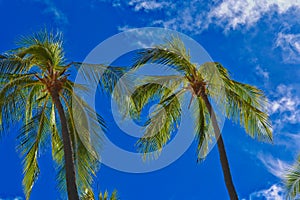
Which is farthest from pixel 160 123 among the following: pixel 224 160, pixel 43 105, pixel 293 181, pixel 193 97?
pixel 293 181

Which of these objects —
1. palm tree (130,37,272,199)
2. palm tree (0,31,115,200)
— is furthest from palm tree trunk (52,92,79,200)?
palm tree (130,37,272,199)

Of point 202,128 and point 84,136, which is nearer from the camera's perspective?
point 84,136

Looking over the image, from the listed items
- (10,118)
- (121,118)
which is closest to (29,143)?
(10,118)

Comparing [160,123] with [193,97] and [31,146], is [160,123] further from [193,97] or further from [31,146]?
[31,146]

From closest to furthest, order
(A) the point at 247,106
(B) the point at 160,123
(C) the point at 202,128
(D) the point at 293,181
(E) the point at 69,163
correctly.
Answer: (E) the point at 69,163 < (A) the point at 247,106 < (B) the point at 160,123 < (C) the point at 202,128 < (D) the point at 293,181

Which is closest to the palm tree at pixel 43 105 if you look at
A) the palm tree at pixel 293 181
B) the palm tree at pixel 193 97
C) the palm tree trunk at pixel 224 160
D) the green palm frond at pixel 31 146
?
the green palm frond at pixel 31 146

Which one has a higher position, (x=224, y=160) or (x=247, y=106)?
(x=247, y=106)

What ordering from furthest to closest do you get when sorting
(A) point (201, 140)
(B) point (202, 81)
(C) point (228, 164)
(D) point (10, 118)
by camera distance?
(A) point (201, 140), (B) point (202, 81), (C) point (228, 164), (D) point (10, 118)

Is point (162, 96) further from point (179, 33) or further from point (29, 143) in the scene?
point (29, 143)

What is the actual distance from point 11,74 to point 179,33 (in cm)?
488

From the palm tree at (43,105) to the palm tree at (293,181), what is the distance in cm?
747

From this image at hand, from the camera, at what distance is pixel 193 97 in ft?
42.9

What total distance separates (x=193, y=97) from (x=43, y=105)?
422cm

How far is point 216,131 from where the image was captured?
474 inches
